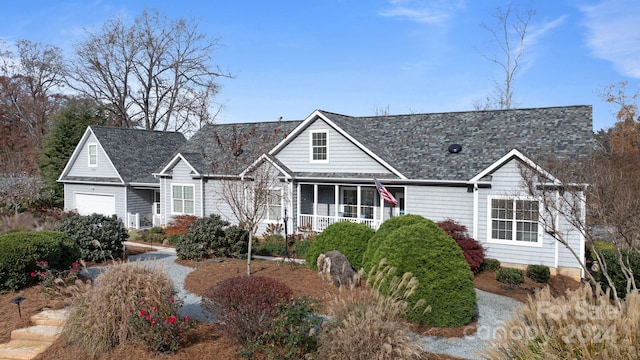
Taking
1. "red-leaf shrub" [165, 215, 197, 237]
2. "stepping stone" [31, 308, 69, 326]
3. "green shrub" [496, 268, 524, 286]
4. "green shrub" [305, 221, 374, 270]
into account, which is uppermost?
"green shrub" [305, 221, 374, 270]

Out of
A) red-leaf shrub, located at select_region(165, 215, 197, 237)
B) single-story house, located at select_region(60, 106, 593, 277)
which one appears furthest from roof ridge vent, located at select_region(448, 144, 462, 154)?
red-leaf shrub, located at select_region(165, 215, 197, 237)

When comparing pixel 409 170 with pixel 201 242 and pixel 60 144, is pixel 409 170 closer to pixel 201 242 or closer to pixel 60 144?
pixel 201 242

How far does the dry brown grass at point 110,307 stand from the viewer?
7.17 m

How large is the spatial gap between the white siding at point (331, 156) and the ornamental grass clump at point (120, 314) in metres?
13.2

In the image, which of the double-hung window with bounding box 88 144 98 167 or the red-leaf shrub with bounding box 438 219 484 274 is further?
the double-hung window with bounding box 88 144 98 167

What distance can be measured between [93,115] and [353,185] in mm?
23689

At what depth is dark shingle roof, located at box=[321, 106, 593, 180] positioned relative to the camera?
1706 cm

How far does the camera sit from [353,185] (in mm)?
20391

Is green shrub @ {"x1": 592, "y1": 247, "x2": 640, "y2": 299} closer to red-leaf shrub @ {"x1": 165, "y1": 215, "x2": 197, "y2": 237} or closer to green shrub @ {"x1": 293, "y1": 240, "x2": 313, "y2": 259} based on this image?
green shrub @ {"x1": 293, "y1": 240, "x2": 313, "y2": 259}

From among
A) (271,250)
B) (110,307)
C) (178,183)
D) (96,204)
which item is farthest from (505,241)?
(96,204)

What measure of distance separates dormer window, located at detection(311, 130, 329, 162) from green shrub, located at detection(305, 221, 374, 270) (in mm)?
7793

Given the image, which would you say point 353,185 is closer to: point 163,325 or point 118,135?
point 163,325

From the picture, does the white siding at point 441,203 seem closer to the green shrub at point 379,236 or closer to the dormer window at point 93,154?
the green shrub at point 379,236

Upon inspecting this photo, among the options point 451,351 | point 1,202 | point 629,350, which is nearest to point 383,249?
A: point 451,351
